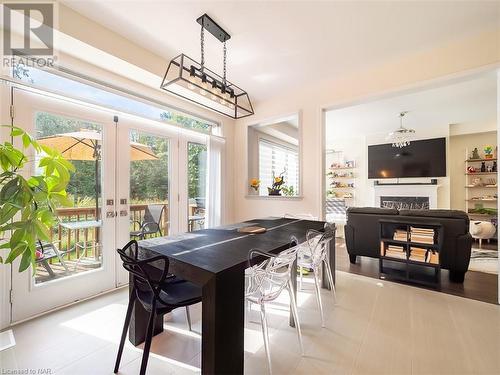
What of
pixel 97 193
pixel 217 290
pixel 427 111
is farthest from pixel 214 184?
pixel 427 111

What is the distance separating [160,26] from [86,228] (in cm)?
230

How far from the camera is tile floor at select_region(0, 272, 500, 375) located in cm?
161

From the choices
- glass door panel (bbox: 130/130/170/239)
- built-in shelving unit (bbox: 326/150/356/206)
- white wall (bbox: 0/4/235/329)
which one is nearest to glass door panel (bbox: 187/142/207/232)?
glass door panel (bbox: 130/130/170/239)

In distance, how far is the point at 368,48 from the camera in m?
2.65

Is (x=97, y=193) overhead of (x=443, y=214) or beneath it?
overhead

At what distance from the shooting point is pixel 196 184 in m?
3.86

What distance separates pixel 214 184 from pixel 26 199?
2665 mm

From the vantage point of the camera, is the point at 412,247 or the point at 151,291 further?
the point at 412,247

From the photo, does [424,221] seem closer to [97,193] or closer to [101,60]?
[97,193]

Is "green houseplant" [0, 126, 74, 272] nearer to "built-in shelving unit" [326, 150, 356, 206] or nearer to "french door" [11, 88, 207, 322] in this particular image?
"french door" [11, 88, 207, 322]

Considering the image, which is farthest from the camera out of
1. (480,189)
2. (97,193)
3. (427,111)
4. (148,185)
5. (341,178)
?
(341,178)

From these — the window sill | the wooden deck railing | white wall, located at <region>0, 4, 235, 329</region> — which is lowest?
the wooden deck railing

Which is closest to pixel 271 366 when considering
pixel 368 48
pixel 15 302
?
pixel 15 302

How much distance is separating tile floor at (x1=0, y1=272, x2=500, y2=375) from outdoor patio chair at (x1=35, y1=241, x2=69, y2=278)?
1.50 feet
